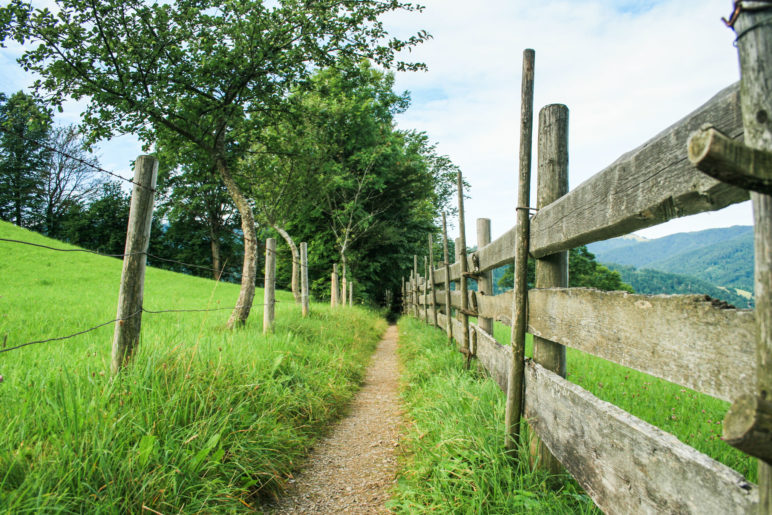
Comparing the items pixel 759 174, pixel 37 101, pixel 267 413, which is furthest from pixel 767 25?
pixel 37 101

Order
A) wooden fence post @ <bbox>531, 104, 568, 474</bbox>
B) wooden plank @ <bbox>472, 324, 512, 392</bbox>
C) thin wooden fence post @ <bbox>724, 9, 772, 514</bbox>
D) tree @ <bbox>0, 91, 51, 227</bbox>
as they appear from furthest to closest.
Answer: tree @ <bbox>0, 91, 51, 227</bbox>, wooden plank @ <bbox>472, 324, 512, 392</bbox>, wooden fence post @ <bbox>531, 104, 568, 474</bbox>, thin wooden fence post @ <bbox>724, 9, 772, 514</bbox>

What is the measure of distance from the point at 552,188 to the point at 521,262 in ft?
1.52

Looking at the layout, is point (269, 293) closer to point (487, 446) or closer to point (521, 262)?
point (487, 446)

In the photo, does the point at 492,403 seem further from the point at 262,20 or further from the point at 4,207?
the point at 4,207

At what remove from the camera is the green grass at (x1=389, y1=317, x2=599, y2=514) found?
6.91 feet

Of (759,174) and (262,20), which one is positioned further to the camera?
(262,20)

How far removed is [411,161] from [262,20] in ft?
44.4

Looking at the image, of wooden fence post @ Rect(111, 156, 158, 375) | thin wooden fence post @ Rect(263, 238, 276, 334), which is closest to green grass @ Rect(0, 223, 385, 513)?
wooden fence post @ Rect(111, 156, 158, 375)

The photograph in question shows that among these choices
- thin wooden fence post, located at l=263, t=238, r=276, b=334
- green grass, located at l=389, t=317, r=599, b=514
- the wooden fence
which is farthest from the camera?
thin wooden fence post, located at l=263, t=238, r=276, b=334

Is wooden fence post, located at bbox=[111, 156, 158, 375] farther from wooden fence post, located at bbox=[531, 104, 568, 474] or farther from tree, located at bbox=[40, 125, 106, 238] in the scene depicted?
tree, located at bbox=[40, 125, 106, 238]

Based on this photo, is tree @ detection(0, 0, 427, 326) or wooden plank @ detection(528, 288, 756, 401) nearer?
wooden plank @ detection(528, 288, 756, 401)

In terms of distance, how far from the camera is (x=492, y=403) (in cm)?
306

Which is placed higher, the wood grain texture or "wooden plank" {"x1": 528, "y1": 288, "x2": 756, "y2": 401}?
the wood grain texture

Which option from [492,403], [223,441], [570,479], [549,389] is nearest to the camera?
[549,389]
